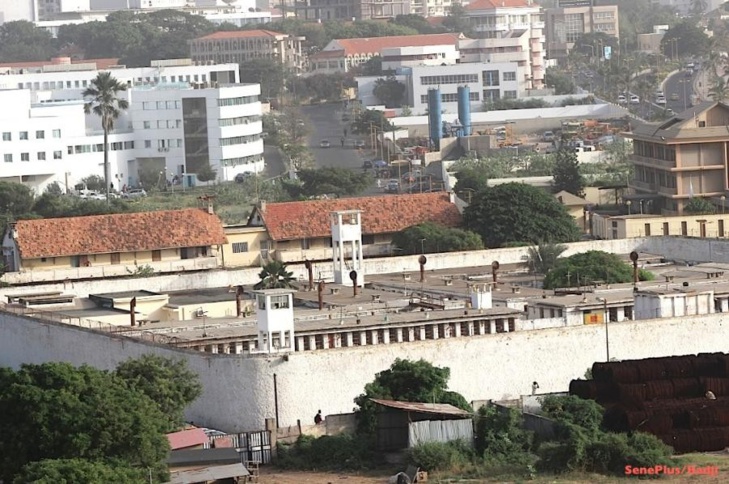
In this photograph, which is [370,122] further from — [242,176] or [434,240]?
[434,240]

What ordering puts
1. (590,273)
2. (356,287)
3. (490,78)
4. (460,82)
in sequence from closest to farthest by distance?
(356,287) < (590,273) < (460,82) < (490,78)

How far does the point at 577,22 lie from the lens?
640 feet

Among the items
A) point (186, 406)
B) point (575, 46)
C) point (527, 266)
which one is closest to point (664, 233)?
point (527, 266)

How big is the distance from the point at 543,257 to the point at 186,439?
22.8 meters

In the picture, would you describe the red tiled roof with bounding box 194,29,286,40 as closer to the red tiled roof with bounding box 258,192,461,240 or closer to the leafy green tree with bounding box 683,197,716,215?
the leafy green tree with bounding box 683,197,716,215

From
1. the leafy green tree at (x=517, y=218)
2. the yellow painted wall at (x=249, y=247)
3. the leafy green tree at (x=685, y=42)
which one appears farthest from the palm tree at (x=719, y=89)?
the yellow painted wall at (x=249, y=247)

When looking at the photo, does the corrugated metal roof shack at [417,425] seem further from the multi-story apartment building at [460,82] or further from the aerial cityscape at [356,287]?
the multi-story apartment building at [460,82]

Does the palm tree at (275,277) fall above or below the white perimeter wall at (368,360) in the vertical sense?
above

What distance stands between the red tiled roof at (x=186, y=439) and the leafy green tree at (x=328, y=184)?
51824 mm

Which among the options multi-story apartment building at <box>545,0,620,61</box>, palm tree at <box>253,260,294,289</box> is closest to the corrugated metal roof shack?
palm tree at <box>253,260,294,289</box>

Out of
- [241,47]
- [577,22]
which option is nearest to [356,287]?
[241,47]

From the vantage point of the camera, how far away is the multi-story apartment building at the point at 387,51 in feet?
514

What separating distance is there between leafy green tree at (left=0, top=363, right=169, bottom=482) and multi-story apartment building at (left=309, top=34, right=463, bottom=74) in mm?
111126

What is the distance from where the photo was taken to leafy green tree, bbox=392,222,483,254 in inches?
2766
